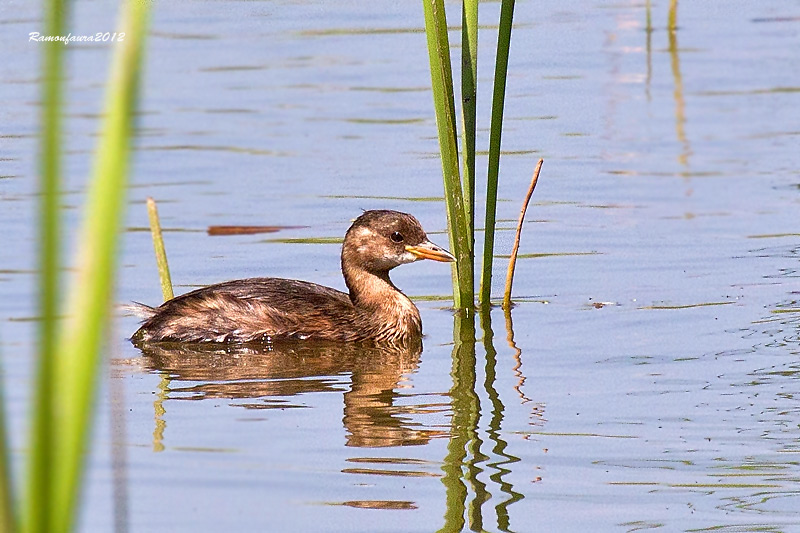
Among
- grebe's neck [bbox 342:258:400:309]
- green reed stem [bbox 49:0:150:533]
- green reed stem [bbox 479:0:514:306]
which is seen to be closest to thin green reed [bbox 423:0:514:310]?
green reed stem [bbox 479:0:514:306]

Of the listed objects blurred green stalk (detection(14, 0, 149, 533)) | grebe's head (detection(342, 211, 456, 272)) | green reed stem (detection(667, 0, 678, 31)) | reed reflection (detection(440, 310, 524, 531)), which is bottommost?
reed reflection (detection(440, 310, 524, 531))

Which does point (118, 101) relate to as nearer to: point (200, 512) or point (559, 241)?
point (200, 512)

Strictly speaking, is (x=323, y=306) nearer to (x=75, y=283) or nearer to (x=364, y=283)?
(x=364, y=283)

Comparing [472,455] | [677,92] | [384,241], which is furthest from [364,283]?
[677,92]

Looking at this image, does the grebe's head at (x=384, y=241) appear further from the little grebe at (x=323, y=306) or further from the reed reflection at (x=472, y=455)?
the reed reflection at (x=472, y=455)

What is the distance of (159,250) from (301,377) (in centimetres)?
99

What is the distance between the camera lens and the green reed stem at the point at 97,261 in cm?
141

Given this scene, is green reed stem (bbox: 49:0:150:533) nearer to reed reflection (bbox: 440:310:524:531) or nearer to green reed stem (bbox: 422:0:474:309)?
reed reflection (bbox: 440:310:524:531)

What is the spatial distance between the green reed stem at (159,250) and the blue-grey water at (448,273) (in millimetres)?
353

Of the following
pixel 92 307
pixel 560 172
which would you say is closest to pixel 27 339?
pixel 560 172

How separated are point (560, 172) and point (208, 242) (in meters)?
2.96

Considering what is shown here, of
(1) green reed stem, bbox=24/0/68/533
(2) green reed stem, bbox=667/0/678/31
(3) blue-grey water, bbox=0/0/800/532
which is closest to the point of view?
(1) green reed stem, bbox=24/0/68/533

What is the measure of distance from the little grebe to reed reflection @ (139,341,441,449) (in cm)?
9

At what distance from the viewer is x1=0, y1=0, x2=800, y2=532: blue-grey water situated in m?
4.66
